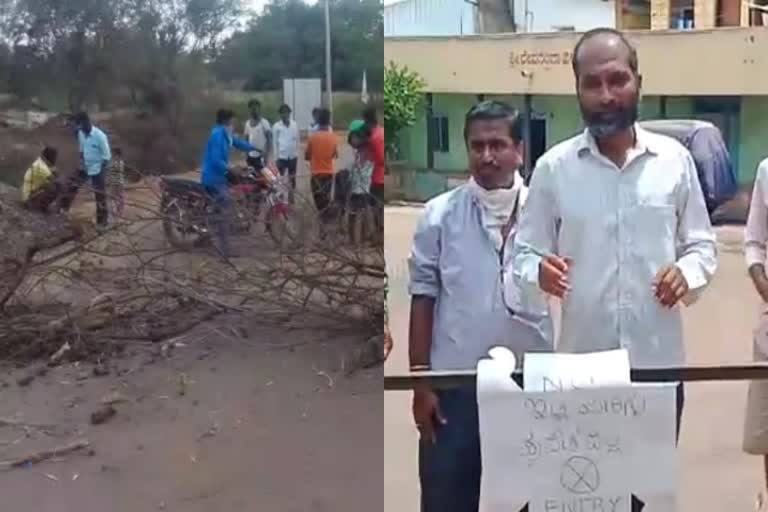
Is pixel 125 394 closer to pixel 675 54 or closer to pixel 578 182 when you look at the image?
pixel 578 182

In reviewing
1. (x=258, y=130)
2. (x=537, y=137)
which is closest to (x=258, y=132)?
(x=258, y=130)

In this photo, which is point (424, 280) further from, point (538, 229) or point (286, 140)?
point (286, 140)

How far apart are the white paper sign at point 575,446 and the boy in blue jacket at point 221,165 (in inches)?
22.7

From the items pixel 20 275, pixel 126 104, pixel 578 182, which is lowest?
pixel 20 275

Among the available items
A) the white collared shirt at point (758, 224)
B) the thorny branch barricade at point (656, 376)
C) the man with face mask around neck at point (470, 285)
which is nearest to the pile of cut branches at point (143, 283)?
the man with face mask around neck at point (470, 285)

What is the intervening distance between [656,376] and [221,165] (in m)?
0.81

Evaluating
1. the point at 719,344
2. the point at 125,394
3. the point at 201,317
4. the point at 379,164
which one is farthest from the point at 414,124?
the point at 719,344

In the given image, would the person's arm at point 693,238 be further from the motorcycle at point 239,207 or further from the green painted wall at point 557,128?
the motorcycle at point 239,207

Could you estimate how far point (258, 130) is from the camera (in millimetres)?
1859

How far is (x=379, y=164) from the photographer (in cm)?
190

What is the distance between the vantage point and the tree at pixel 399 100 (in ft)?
6.24

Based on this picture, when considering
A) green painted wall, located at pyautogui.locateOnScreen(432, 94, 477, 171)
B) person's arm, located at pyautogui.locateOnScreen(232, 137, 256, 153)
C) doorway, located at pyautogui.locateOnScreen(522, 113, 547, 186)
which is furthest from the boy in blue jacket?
doorway, located at pyautogui.locateOnScreen(522, 113, 547, 186)

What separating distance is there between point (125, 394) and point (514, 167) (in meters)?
0.82

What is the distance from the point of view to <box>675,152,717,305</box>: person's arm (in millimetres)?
1599
